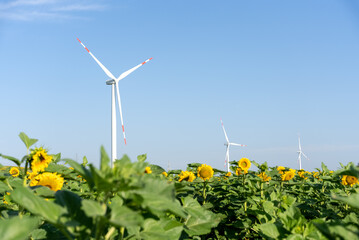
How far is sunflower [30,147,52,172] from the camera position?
2930mm

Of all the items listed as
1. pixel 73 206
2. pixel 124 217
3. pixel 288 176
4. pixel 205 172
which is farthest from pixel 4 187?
pixel 288 176

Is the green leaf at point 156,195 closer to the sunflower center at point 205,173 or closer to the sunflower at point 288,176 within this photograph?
the sunflower center at point 205,173

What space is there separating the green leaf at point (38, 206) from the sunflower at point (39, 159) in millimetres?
1476

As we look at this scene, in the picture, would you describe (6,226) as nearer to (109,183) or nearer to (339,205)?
(109,183)

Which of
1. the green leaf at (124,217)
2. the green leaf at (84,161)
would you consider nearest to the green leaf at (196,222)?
the green leaf at (124,217)

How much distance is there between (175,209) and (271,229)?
1061mm

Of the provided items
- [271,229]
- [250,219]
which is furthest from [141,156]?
[250,219]

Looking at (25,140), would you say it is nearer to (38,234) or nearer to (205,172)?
(38,234)

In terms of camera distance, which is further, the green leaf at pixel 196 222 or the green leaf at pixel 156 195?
the green leaf at pixel 196 222

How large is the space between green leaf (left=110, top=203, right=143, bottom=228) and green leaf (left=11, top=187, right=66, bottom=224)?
0.24 metres

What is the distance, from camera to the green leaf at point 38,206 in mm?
1439

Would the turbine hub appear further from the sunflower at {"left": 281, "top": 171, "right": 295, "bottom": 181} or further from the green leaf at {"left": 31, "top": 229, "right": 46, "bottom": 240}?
the green leaf at {"left": 31, "top": 229, "right": 46, "bottom": 240}

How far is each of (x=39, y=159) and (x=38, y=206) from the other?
1629 mm

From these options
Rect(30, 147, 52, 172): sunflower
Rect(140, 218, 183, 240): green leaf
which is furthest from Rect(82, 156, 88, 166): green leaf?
Rect(140, 218, 183, 240): green leaf
